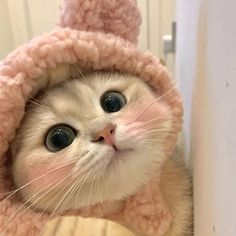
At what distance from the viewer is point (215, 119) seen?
1.24 ft

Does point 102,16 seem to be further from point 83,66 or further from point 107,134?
point 107,134

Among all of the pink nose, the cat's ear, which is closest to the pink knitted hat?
the cat's ear

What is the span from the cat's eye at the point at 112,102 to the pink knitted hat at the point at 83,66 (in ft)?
0.14

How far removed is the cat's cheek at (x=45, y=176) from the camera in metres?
0.51

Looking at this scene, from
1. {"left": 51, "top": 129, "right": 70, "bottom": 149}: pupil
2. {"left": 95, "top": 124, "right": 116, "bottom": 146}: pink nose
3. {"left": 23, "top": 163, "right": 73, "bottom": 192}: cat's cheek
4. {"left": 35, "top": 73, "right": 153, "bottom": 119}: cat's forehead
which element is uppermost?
{"left": 35, "top": 73, "right": 153, "bottom": 119}: cat's forehead

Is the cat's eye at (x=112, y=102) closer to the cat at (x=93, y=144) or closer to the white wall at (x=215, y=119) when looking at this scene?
the cat at (x=93, y=144)

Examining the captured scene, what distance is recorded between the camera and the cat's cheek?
20.0 inches

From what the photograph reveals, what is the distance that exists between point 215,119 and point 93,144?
18cm

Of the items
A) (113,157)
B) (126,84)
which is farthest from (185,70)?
(113,157)

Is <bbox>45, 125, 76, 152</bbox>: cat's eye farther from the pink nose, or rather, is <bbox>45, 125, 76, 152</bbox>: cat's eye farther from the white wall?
the white wall

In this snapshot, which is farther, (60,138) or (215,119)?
(60,138)

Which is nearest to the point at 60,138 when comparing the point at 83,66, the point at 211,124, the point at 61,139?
the point at 61,139

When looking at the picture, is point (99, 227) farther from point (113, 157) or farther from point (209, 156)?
point (209, 156)

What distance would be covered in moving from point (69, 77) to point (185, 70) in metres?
0.19
